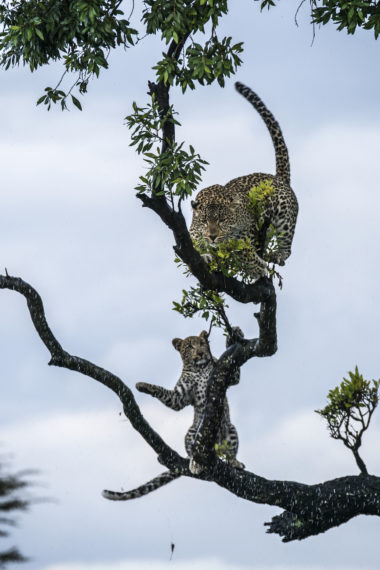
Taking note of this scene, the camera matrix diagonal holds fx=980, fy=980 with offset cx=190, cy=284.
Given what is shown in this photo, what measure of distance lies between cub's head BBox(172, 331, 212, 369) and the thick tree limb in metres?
1.16

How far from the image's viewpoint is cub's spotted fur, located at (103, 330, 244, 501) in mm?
11336

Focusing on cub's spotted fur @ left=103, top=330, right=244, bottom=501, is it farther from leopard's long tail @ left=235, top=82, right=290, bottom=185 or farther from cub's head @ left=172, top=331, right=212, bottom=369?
leopard's long tail @ left=235, top=82, right=290, bottom=185

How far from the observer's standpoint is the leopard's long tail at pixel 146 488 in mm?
11320

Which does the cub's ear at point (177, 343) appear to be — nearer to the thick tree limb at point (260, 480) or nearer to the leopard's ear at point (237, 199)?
the thick tree limb at point (260, 480)

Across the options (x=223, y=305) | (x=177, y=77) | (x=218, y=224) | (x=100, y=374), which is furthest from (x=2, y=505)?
(x=177, y=77)

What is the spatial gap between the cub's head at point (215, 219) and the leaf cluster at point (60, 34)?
218cm

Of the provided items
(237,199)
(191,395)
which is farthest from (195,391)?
(237,199)

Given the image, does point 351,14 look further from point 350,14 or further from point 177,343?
point 177,343

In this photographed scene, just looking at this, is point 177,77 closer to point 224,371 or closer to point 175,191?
point 175,191

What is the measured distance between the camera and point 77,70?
1276 cm

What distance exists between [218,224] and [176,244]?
5.86 ft

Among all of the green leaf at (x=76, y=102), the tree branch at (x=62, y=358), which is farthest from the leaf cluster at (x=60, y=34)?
the tree branch at (x=62, y=358)

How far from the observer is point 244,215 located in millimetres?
11641

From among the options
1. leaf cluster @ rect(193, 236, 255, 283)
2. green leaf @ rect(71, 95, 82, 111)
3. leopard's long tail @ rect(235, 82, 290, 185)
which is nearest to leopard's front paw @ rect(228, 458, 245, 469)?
leaf cluster @ rect(193, 236, 255, 283)
